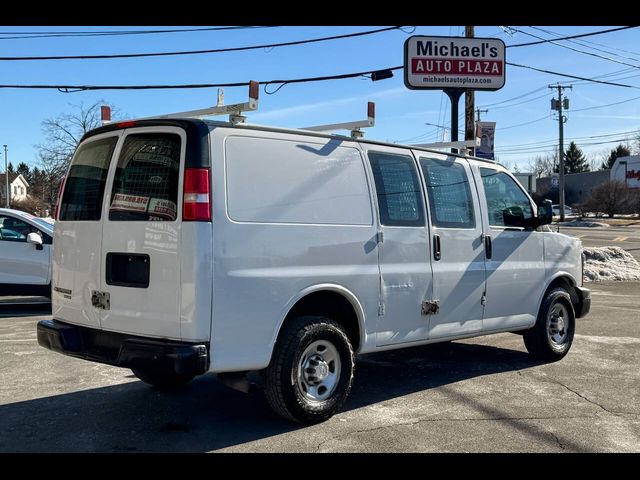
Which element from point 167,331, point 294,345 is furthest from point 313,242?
point 167,331

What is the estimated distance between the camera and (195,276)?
165 inches

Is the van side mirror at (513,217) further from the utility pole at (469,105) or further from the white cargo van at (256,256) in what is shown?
the utility pole at (469,105)

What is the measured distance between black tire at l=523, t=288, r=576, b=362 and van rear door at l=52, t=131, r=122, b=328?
4763 millimetres

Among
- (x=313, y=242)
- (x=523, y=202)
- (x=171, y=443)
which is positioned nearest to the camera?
(x=171, y=443)

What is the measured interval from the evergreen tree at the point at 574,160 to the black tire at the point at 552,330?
102839mm

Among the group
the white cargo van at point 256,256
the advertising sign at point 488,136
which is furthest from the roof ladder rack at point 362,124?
the advertising sign at point 488,136

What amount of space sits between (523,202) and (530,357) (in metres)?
1.83

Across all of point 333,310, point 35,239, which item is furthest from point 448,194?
point 35,239

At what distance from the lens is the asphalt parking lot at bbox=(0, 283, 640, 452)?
4543mm

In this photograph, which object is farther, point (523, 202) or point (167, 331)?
point (523, 202)

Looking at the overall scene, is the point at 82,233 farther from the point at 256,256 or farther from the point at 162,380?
the point at 162,380

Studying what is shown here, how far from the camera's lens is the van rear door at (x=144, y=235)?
4.32 m
